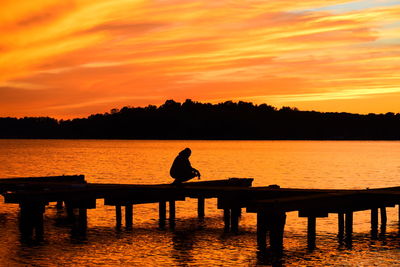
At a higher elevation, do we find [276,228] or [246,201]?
[246,201]

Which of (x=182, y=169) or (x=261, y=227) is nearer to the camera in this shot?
(x=261, y=227)

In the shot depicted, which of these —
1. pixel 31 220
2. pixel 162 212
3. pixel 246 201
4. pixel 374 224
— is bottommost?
pixel 374 224

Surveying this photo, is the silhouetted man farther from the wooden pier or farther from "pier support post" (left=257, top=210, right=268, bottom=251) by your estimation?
"pier support post" (left=257, top=210, right=268, bottom=251)

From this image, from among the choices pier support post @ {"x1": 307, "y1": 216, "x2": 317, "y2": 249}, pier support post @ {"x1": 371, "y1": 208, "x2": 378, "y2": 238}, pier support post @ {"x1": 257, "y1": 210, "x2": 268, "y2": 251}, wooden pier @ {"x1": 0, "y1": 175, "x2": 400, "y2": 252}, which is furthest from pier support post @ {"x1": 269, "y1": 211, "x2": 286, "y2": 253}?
pier support post @ {"x1": 371, "y1": 208, "x2": 378, "y2": 238}

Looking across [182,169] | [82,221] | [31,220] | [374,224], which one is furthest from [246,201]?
[31,220]

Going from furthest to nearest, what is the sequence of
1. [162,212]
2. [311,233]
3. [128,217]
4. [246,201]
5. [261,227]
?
[162,212], [128,217], [246,201], [311,233], [261,227]

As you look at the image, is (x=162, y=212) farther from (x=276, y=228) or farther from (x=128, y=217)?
(x=276, y=228)

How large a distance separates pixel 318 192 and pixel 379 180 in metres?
52.3

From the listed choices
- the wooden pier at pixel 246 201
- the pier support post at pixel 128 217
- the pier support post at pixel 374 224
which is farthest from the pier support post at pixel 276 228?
the pier support post at pixel 128 217

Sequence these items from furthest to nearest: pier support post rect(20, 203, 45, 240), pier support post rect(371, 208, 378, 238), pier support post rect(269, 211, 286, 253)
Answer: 1. pier support post rect(371, 208, 378, 238)
2. pier support post rect(20, 203, 45, 240)
3. pier support post rect(269, 211, 286, 253)

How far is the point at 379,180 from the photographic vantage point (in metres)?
78.7

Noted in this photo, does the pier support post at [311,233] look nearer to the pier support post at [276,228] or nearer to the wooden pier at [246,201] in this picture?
the wooden pier at [246,201]

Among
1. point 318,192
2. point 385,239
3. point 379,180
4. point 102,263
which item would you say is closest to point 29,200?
point 102,263

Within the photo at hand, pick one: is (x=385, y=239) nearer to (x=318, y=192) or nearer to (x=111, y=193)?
(x=318, y=192)
